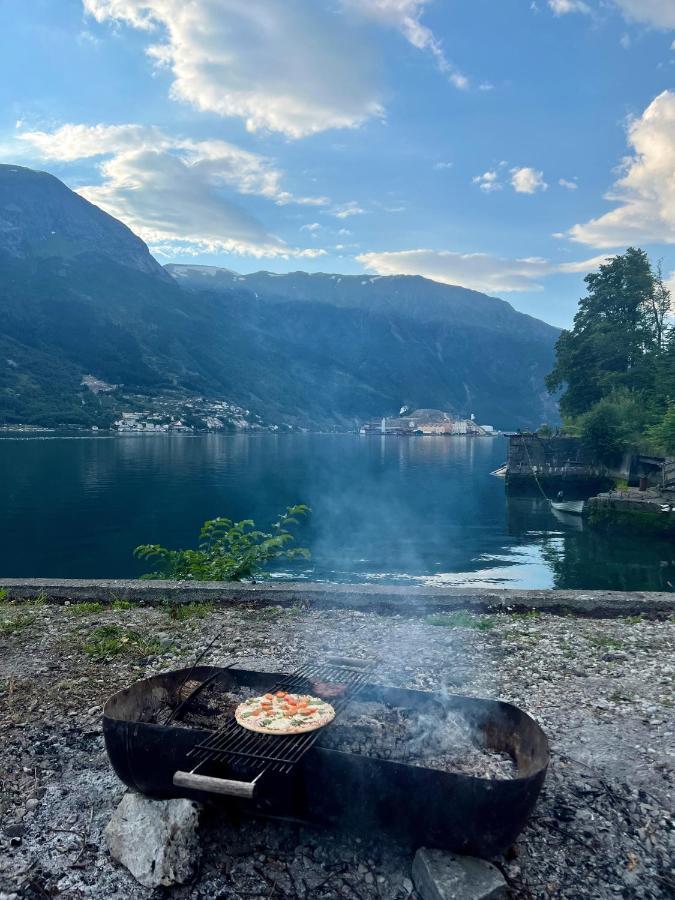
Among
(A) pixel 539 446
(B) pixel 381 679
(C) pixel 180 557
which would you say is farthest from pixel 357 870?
(A) pixel 539 446

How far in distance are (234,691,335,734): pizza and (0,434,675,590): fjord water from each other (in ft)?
55.3

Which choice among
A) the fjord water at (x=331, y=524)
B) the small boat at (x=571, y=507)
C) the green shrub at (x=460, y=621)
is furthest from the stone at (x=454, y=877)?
the small boat at (x=571, y=507)

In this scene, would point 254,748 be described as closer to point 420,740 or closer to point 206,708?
point 206,708

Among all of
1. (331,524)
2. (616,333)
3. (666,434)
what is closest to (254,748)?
(331,524)

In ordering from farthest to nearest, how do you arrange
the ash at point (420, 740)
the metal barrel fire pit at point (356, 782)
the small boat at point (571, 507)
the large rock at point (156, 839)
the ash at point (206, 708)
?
1. the small boat at point (571, 507)
2. the ash at point (206, 708)
3. the ash at point (420, 740)
4. the large rock at point (156, 839)
5. the metal barrel fire pit at point (356, 782)

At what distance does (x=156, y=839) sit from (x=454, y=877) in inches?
86.7

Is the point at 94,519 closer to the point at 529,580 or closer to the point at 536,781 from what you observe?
the point at 529,580

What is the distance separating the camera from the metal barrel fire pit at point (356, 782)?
412 cm

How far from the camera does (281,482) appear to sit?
6900 cm

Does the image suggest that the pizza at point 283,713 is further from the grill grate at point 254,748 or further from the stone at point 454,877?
the stone at point 454,877

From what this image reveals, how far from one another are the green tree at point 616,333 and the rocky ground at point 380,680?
60.0 metres

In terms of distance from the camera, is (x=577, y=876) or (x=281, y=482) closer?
(x=577, y=876)

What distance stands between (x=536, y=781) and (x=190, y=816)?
259 cm

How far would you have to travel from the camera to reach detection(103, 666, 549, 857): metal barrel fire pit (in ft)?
13.5
